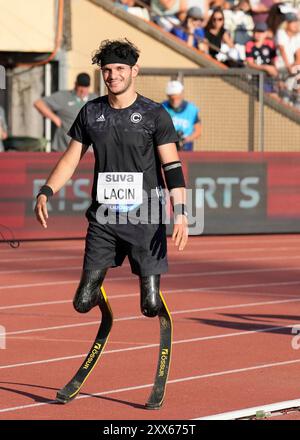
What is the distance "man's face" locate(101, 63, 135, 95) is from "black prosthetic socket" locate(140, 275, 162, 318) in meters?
1.16

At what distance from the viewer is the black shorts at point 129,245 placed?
838 cm

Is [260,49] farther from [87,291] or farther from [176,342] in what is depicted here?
[87,291]

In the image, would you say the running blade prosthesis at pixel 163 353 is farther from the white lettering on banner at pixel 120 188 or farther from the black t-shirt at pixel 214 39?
the black t-shirt at pixel 214 39

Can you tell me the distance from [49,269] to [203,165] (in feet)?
15.4

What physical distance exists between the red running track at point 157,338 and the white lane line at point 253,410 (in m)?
0.27

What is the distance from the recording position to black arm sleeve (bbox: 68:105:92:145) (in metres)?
8.38

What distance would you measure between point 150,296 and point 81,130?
1.11 m

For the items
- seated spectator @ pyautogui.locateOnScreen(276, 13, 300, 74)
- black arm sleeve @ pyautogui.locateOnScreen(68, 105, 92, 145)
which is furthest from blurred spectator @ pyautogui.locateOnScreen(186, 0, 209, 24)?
black arm sleeve @ pyautogui.locateOnScreen(68, 105, 92, 145)

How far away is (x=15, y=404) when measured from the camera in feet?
27.7

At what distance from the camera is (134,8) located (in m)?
24.3

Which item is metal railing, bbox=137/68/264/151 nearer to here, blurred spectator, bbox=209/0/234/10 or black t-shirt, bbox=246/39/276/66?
black t-shirt, bbox=246/39/276/66

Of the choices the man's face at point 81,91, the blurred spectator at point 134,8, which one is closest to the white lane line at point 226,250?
the man's face at point 81,91
